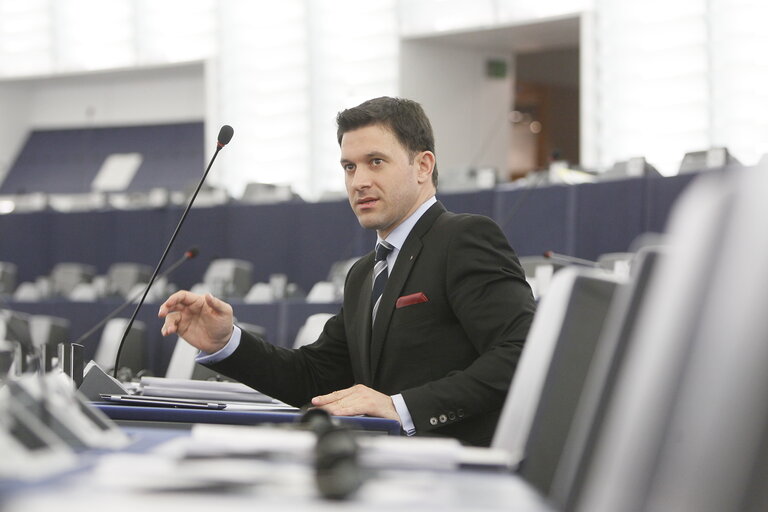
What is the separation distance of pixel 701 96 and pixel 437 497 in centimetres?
1098

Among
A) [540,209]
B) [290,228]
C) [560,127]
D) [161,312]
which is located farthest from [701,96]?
[161,312]

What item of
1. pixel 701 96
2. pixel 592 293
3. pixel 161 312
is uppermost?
pixel 701 96

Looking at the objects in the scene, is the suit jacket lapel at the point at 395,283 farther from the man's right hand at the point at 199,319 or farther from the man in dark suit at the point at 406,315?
the man's right hand at the point at 199,319

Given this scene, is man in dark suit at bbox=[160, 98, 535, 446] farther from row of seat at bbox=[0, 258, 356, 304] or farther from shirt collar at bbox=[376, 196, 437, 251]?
row of seat at bbox=[0, 258, 356, 304]

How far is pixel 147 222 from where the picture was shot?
11.5 metres

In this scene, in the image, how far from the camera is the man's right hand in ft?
6.74

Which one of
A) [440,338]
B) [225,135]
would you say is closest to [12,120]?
A: [225,135]

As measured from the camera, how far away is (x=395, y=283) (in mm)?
2371

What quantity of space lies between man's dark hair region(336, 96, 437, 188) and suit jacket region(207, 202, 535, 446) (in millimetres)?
156

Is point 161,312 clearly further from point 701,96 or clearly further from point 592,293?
point 701,96

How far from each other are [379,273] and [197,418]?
32.0 inches

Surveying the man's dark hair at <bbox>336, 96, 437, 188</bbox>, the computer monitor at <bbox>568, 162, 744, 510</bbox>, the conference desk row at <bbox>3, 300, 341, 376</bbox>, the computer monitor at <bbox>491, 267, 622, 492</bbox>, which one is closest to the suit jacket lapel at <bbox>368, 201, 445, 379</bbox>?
the man's dark hair at <bbox>336, 96, 437, 188</bbox>

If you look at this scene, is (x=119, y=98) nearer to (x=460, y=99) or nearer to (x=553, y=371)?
(x=460, y=99)

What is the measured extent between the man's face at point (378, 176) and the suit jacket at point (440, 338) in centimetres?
7
